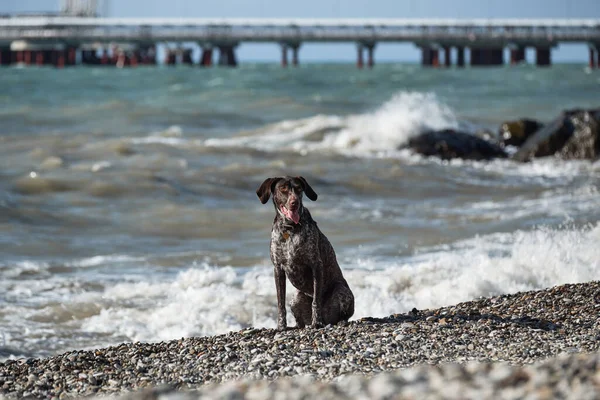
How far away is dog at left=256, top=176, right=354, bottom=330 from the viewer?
20.3ft

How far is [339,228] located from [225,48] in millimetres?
89351

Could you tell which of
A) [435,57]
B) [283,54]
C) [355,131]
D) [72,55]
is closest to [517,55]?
[435,57]

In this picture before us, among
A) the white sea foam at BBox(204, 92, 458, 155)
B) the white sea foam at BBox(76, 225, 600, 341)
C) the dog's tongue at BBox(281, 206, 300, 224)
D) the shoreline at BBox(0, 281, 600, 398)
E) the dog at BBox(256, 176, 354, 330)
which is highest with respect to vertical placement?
the dog's tongue at BBox(281, 206, 300, 224)

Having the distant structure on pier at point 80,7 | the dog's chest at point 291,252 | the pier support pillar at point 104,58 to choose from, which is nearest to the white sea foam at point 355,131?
the dog's chest at point 291,252

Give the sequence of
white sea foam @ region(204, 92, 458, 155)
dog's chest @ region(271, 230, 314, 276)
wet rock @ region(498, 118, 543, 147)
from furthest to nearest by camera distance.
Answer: white sea foam @ region(204, 92, 458, 155) → wet rock @ region(498, 118, 543, 147) → dog's chest @ region(271, 230, 314, 276)

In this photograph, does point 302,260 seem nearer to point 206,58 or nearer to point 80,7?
point 206,58

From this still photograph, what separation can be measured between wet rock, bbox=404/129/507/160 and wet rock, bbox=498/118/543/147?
2.51ft

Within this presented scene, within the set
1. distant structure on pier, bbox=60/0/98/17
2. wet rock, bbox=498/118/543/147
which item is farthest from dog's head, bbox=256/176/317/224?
distant structure on pier, bbox=60/0/98/17

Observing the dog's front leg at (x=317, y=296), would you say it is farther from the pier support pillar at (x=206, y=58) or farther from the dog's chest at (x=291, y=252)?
the pier support pillar at (x=206, y=58)

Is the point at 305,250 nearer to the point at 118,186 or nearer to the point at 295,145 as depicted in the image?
the point at 118,186

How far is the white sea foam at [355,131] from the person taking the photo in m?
23.5

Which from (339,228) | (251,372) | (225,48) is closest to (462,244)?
(339,228)

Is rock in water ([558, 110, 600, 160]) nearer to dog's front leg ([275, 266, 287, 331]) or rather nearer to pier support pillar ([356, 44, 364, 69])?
dog's front leg ([275, 266, 287, 331])

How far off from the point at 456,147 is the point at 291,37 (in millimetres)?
77276
